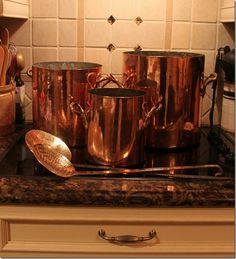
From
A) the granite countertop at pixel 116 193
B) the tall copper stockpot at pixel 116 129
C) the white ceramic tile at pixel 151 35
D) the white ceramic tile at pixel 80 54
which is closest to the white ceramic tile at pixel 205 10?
the white ceramic tile at pixel 151 35

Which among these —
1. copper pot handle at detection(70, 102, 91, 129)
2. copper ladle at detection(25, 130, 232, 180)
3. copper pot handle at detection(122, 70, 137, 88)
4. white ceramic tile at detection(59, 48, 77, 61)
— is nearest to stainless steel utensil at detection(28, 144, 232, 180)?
copper ladle at detection(25, 130, 232, 180)

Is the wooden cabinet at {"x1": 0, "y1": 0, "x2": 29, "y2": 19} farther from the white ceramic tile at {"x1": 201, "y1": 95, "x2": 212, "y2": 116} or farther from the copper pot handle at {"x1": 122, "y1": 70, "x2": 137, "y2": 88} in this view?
the white ceramic tile at {"x1": 201, "y1": 95, "x2": 212, "y2": 116}

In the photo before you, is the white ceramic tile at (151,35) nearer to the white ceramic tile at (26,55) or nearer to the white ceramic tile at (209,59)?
the white ceramic tile at (209,59)

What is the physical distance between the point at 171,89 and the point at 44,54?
466mm

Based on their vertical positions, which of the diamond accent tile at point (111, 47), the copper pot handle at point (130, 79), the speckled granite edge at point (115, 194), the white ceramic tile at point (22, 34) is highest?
the white ceramic tile at point (22, 34)

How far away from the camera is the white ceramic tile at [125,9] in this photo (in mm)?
1261

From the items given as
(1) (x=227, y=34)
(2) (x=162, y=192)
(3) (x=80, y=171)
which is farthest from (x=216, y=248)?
(1) (x=227, y=34)

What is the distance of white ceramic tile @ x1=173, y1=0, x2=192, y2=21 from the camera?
1264 millimetres

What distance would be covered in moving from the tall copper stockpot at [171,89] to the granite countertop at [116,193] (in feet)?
0.81

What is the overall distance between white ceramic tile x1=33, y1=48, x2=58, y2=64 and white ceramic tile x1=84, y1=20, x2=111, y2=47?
4.1 inches

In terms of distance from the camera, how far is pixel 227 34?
4.23 ft

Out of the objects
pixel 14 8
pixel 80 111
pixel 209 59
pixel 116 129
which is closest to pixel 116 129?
pixel 116 129

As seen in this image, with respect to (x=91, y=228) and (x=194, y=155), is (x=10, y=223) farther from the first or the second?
(x=194, y=155)

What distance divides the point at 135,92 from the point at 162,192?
0.28m
